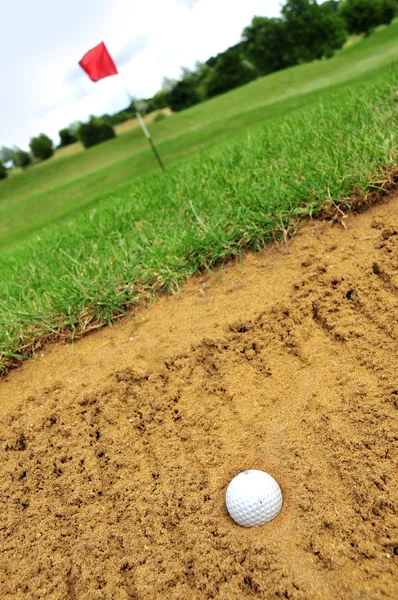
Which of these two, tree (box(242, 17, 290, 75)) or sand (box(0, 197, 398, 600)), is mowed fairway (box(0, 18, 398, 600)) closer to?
sand (box(0, 197, 398, 600))

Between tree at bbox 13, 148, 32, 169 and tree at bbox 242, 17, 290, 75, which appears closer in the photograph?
tree at bbox 13, 148, 32, 169

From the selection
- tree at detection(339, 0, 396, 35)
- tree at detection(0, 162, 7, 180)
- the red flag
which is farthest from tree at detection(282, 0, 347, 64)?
the red flag

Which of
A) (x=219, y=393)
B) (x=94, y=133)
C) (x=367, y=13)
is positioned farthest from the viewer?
(x=367, y=13)

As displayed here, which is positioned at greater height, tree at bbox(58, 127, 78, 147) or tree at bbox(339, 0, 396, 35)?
tree at bbox(58, 127, 78, 147)

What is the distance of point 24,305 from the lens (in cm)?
323

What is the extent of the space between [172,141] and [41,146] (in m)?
22.5

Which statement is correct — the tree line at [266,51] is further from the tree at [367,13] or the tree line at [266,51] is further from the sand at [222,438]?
the sand at [222,438]

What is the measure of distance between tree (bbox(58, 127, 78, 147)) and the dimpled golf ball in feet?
148

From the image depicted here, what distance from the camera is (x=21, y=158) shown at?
1350 inches

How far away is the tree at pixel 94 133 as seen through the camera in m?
33.2

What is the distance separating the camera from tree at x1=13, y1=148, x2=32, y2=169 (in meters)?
34.1

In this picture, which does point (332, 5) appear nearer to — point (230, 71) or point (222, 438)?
point (230, 71)

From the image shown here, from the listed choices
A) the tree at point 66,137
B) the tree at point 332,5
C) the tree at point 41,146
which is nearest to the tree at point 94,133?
the tree at point 41,146

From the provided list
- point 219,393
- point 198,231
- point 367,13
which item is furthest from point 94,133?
point 219,393
